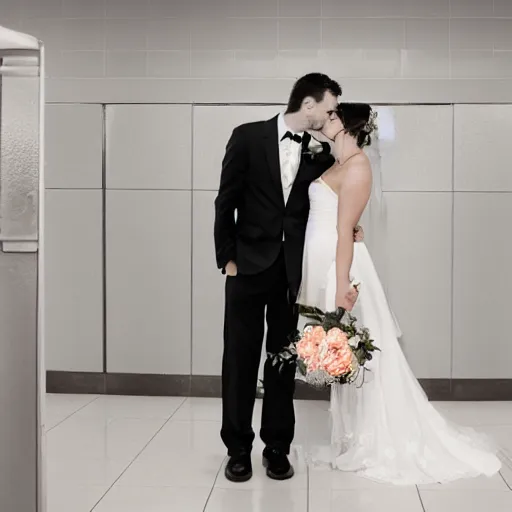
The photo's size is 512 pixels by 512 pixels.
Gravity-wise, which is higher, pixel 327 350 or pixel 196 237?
pixel 196 237

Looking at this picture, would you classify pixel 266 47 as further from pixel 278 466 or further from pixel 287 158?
pixel 278 466

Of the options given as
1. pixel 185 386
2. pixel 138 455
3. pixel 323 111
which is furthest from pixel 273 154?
pixel 185 386

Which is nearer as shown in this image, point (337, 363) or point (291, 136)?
point (337, 363)

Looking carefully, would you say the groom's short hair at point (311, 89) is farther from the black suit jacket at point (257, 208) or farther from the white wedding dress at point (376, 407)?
the white wedding dress at point (376, 407)

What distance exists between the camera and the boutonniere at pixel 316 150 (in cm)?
357

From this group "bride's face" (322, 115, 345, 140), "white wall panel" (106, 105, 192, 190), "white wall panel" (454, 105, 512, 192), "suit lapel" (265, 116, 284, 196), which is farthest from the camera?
"white wall panel" (106, 105, 192, 190)

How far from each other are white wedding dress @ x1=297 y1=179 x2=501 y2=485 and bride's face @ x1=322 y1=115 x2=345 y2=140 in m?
0.26

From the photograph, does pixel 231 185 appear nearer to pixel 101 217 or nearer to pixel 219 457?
pixel 219 457

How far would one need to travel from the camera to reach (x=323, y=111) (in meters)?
3.59

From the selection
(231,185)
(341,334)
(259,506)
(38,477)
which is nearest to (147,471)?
(259,506)

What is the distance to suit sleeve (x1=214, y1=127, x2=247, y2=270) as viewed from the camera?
3.46m

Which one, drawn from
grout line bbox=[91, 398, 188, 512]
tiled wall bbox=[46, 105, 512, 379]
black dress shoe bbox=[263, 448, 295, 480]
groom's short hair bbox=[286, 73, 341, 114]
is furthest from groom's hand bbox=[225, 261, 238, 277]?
tiled wall bbox=[46, 105, 512, 379]

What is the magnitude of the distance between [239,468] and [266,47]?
10.2 ft

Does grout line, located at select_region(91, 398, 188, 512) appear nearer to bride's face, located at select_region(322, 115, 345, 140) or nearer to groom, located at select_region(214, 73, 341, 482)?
groom, located at select_region(214, 73, 341, 482)
